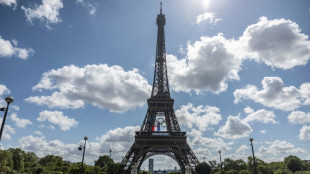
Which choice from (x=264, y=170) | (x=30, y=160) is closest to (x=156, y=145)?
(x=264, y=170)

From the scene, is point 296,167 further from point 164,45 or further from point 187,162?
point 164,45

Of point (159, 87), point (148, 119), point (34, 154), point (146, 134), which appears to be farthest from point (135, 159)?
point (34, 154)

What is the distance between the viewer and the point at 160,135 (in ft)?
217

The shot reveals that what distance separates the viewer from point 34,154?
8962 centimetres

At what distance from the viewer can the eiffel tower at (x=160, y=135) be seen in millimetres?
64438

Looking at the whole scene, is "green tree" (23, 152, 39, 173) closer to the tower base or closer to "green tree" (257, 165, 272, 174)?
the tower base

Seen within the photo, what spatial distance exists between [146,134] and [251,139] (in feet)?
137

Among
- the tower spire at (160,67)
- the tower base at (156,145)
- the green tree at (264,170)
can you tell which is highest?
the tower spire at (160,67)

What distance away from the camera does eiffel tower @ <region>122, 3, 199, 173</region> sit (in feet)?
211

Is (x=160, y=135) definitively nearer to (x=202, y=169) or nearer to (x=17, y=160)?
(x=202, y=169)

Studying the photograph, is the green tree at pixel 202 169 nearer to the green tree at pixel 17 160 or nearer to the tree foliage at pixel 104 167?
the tree foliage at pixel 104 167

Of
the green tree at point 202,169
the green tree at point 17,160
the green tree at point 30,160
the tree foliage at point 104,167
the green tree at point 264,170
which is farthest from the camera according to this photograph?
the green tree at point 30,160

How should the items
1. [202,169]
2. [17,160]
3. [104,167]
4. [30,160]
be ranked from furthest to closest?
[30,160] → [104,167] → [17,160] → [202,169]

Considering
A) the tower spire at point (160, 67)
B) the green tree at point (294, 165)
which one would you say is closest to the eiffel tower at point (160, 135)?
the tower spire at point (160, 67)
